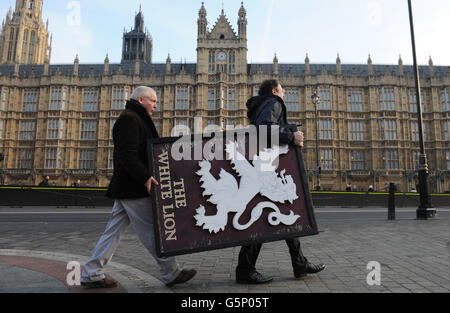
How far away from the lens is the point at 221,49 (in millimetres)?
36094

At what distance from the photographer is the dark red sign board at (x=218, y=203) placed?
9.00 feet

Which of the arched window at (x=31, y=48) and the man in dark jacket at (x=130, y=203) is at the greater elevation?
the arched window at (x=31, y=48)

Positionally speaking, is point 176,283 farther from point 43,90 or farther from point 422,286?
point 43,90

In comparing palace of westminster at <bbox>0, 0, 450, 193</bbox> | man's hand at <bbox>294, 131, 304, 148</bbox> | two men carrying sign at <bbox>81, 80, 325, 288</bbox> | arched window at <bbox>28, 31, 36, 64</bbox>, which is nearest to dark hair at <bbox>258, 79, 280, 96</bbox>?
two men carrying sign at <bbox>81, 80, 325, 288</bbox>

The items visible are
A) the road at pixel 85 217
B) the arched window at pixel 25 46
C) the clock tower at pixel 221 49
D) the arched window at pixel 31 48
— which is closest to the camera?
the road at pixel 85 217

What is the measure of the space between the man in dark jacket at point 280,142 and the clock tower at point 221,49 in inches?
1323

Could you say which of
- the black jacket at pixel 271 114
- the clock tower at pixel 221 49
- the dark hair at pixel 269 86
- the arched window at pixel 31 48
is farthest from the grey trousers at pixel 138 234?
the arched window at pixel 31 48

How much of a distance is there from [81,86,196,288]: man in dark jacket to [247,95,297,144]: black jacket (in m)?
1.21

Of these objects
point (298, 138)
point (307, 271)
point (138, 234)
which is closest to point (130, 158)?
point (138, 234)

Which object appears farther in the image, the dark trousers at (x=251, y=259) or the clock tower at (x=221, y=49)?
the clock tower at (x=221, y=49)

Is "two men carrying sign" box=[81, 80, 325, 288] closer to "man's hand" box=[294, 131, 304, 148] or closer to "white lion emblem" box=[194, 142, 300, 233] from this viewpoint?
"man's hand" box=[294, 131, 304, 148]

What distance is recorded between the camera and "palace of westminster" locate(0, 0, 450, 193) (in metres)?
34.5

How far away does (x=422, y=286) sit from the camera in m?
2.80

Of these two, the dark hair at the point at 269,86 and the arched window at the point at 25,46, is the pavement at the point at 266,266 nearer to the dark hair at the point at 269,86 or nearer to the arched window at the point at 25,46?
the dark hair at the point at 269,86
